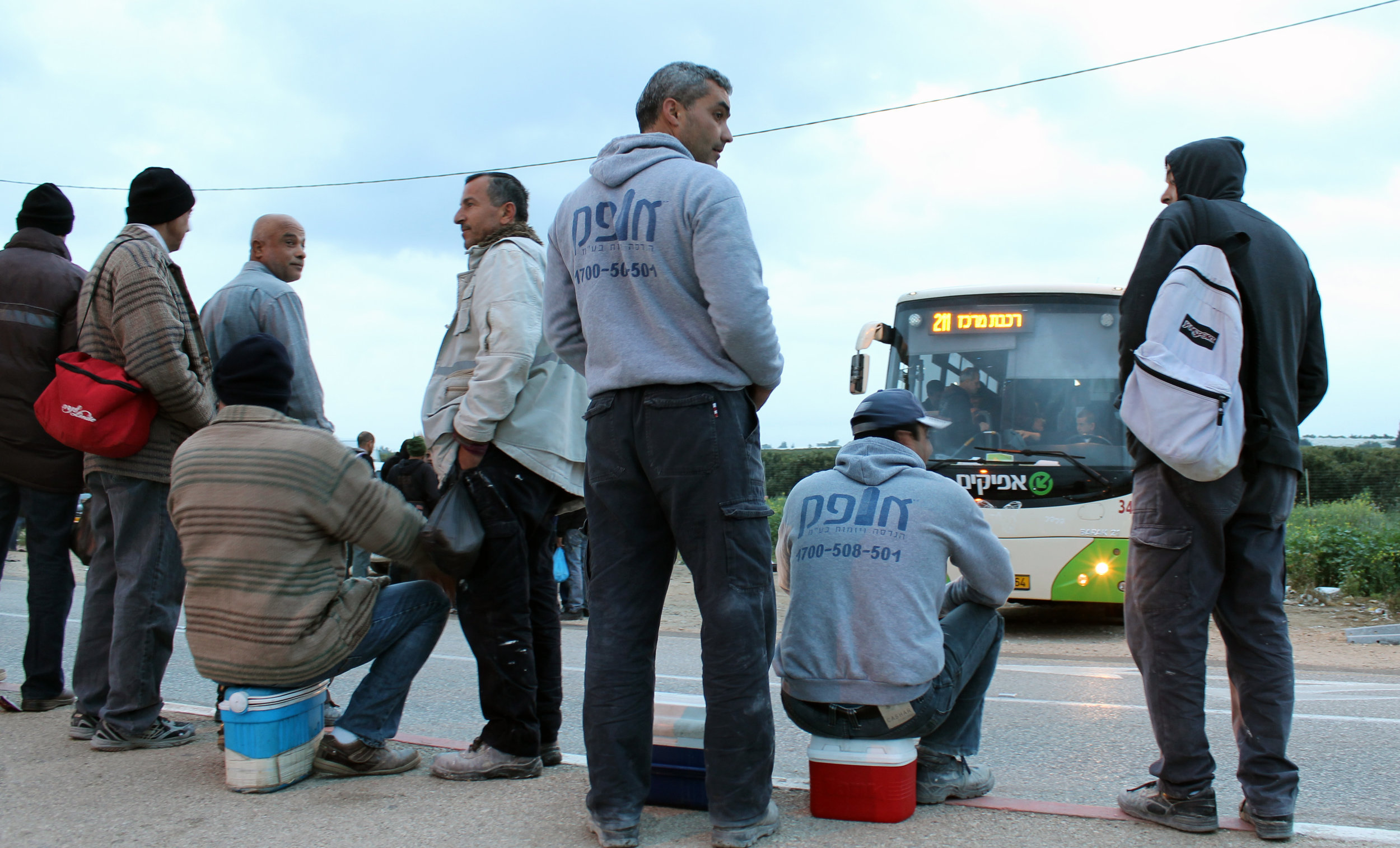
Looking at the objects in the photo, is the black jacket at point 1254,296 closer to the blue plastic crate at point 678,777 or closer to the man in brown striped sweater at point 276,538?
the blue plastic crate at point 678,777

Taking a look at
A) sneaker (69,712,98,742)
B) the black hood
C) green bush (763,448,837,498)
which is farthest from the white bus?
green bush (763,448,837,498)

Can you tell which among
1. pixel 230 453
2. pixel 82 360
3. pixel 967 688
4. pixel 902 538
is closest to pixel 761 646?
pixel 902 538

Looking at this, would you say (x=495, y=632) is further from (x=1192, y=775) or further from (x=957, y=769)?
(x=1192, y=775)

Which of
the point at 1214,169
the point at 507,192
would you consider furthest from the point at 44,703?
the point at 1214,169

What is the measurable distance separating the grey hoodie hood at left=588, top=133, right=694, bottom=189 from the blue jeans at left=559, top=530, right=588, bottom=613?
8944 mm

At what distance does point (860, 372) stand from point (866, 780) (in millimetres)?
7735

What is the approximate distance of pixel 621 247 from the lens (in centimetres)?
311

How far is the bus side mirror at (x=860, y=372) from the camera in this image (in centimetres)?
1065

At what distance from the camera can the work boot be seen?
4750mm

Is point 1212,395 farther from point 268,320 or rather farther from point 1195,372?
point 268,320

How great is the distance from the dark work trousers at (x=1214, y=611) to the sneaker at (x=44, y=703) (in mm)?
4443

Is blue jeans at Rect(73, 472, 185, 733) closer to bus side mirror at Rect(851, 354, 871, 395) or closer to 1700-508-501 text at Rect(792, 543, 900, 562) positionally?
1700-508-501 text at Rect(792, 543, 900, 562)

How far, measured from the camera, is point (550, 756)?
3854 mm

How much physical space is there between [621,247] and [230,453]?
4.73 feet
